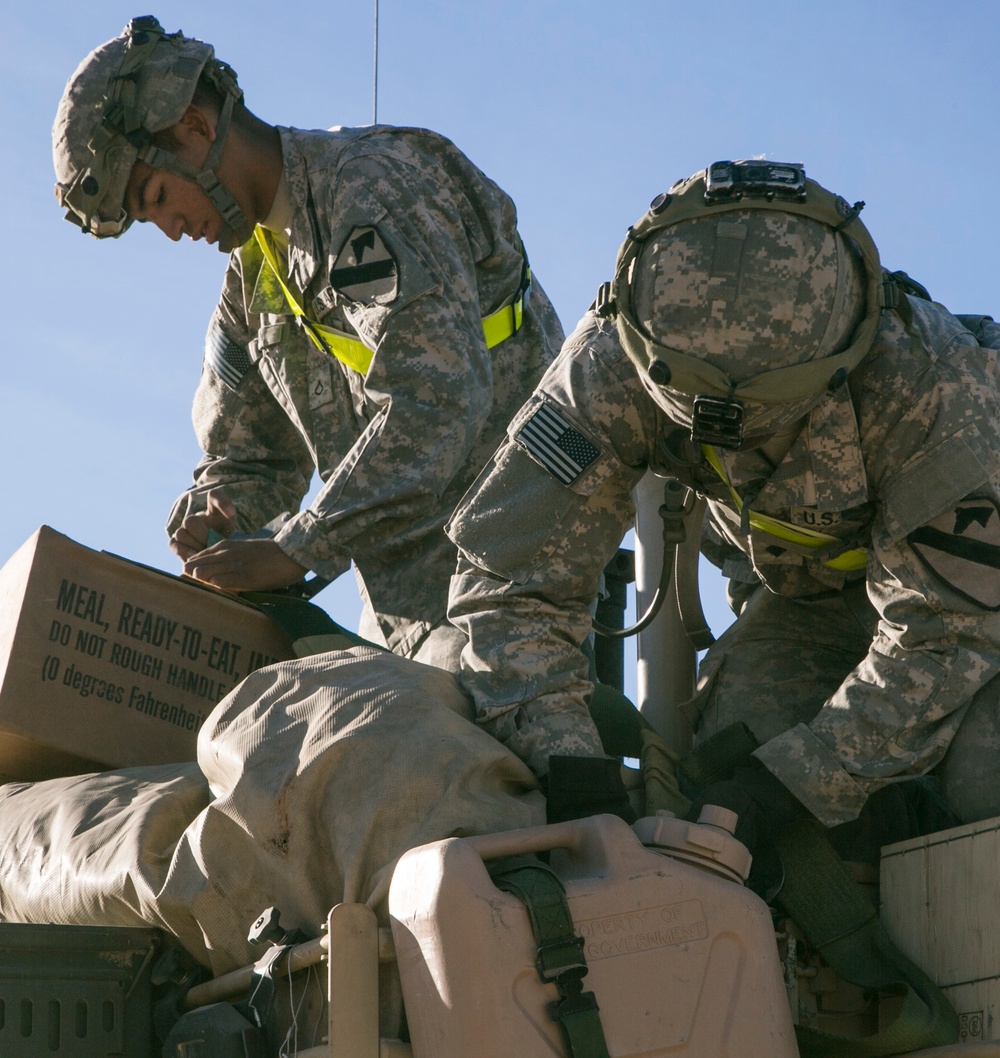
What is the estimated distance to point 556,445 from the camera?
334 cm

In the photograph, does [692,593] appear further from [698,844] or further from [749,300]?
[698,844]

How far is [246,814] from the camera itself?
8.95 feet

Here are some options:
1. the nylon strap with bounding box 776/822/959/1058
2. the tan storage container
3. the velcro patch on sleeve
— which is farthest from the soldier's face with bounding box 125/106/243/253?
the tan storage container

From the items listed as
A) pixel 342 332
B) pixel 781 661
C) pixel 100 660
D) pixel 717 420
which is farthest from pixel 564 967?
pixel 342 332

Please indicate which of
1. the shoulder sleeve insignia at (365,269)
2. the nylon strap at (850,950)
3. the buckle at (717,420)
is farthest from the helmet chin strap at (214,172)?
the nylon strap at (850,950)

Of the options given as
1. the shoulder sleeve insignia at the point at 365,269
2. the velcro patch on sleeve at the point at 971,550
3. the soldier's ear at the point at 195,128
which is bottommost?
the velcro patch on sleeve at the point at 971,550

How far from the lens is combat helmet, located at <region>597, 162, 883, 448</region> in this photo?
3.03 metres

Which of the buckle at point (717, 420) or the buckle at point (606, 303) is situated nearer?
the buckle at point (717, 420)

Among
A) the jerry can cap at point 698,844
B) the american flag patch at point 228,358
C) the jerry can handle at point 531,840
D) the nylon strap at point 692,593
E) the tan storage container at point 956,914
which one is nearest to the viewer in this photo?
the jerry can handle at point 531,840

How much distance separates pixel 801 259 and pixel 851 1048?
130 cm

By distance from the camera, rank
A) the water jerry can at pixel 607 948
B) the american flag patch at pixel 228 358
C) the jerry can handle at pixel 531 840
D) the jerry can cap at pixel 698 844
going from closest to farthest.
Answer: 1. the water jerry can at pixel 607 948
2. the jerry can handle at pixel 531 840
3. the jerry can cap at pixel 698 844
4. the american flag patch at pixel 228 358

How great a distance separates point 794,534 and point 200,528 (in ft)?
4.72

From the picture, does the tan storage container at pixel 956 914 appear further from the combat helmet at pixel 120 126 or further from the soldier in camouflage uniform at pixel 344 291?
the combat helmet at pixel 120 126

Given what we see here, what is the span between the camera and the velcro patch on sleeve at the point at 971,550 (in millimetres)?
3115
